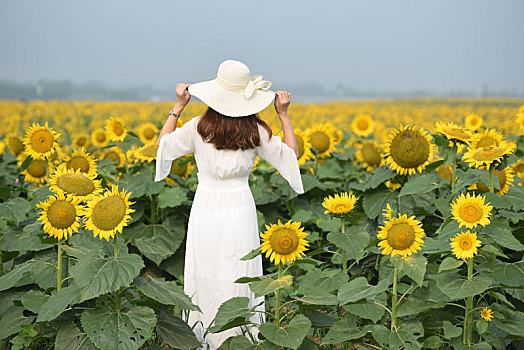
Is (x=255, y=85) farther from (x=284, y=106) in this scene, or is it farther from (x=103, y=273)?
(x=103, y=273)

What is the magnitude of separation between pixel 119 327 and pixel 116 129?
2.81m

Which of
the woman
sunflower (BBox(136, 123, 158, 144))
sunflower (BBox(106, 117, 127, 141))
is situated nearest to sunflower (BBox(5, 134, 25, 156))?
sunflower (BBox(136, 123, 158, 144))

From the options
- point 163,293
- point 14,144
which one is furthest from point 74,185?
point 14,144

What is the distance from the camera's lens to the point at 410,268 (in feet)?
8.65

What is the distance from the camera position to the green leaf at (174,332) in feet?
9.47

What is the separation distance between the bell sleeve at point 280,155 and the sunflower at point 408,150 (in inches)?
33.7

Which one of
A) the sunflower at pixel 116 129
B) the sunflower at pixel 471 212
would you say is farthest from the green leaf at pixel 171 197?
A: the sunflower at pixel 471 212

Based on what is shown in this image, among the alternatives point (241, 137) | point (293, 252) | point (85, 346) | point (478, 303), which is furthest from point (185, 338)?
point (478, 303)

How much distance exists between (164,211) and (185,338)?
2.27m

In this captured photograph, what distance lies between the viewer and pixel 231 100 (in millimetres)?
3270

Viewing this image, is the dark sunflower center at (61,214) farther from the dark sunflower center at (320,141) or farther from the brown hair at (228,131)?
the dark sunflower center at (320,141)

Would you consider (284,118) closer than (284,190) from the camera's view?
Yes

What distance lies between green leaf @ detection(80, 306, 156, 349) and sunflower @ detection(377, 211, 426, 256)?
1132mm

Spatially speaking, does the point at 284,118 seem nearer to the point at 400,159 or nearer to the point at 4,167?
the point at 400,159
